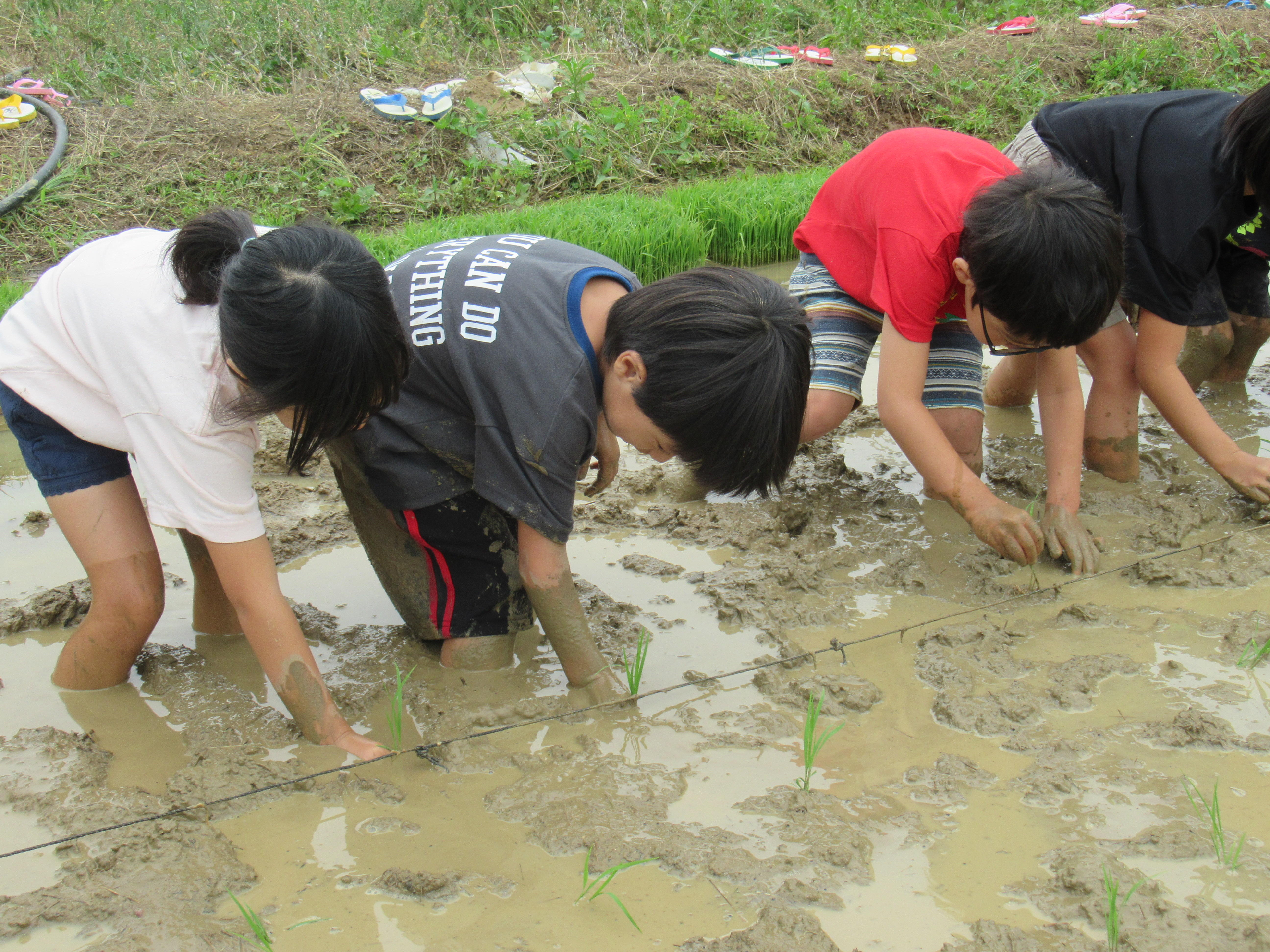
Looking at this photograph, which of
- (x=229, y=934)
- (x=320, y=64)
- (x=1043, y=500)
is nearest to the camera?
(x=229, y=934)

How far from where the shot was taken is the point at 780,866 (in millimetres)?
1602

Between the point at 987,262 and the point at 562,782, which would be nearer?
the point at 562,782

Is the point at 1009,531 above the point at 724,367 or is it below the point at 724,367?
below

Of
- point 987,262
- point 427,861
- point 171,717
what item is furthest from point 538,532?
point 987,262

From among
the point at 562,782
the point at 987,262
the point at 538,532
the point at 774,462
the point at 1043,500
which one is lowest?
the point at 1043,500

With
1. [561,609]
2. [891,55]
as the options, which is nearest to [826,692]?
[561,609]

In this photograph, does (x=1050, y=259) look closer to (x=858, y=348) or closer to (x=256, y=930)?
(x=858, y=348)

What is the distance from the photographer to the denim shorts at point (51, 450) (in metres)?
1.94

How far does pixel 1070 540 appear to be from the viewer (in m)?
2.53

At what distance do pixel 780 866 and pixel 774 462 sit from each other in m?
0.66

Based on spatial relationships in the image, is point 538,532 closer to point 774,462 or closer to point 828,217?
point 774,462

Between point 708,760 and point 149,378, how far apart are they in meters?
1.21

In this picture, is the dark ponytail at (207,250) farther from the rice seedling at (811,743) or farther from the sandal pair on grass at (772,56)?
the sandal pair on grass at (772,56)

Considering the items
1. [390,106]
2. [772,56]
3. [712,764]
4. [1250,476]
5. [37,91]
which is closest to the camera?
[712,764]
